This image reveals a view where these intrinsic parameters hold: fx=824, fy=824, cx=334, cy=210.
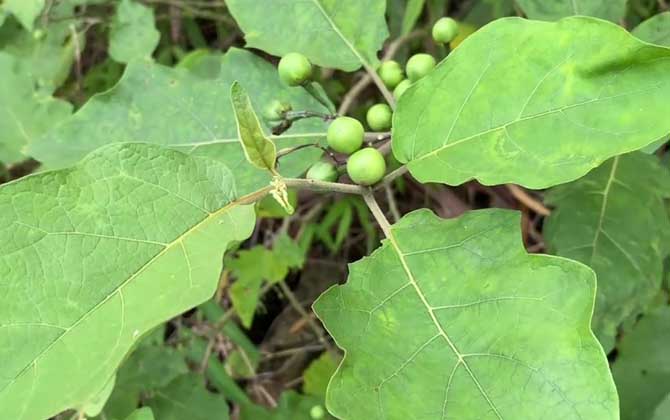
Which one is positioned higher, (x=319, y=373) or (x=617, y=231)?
(x=617, y=231)

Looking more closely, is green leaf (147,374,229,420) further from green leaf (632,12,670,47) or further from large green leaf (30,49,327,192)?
green leaf (632,12,670,47)

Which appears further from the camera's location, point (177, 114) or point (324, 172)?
point (177, 114)

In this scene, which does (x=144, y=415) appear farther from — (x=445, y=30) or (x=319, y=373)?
(x=319, y=373)

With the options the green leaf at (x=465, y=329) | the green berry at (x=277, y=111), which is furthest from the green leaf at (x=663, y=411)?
the green berry at (x=277, y=111)

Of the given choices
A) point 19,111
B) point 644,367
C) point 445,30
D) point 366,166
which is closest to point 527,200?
point 644,367

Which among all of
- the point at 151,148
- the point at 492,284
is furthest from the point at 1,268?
the point at 492,284

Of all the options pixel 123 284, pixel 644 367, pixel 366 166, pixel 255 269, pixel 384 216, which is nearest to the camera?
pixel 123 284
